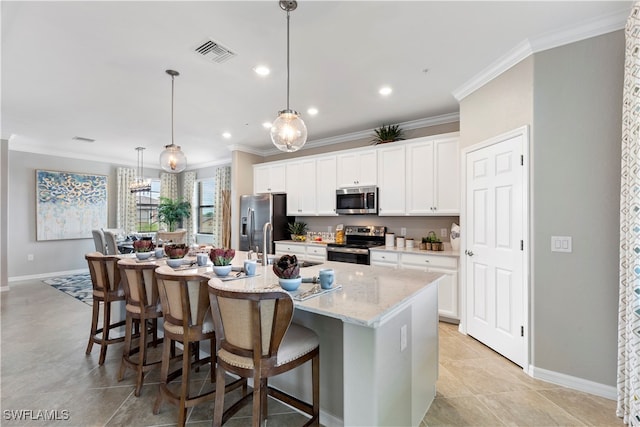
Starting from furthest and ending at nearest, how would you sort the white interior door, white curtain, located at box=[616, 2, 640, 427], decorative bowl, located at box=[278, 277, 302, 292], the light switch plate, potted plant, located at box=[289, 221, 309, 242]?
potted plant, located at box=[289, 221, 309, 242], the white interior door, the light switch plate, white curtain, located at box=[616, 2, 640, 427], decorative bowl, located at box=[278, 277, 302, 292]

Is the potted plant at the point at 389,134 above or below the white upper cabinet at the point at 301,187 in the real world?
above

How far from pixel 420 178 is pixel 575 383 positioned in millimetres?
2650

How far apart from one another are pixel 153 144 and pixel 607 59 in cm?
685

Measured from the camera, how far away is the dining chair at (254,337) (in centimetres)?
137

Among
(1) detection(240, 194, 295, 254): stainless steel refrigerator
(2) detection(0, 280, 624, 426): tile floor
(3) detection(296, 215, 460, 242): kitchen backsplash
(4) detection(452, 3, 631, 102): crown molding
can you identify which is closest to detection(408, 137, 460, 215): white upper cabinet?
(3) detection(296, 215, 460, 242): kitchen backsplash

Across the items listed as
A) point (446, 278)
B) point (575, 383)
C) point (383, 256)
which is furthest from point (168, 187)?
point (575, 383)

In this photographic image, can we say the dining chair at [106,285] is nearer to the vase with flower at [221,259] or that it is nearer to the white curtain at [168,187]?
the vase with flower at [221,259]

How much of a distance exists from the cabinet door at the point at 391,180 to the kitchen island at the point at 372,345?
2113 millimetres

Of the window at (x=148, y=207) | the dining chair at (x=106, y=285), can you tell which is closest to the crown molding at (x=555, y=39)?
the dining chair at (x=106, y=285)

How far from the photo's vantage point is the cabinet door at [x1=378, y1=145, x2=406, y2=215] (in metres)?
4.27

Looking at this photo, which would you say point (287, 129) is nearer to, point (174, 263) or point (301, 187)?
point (174, 263)

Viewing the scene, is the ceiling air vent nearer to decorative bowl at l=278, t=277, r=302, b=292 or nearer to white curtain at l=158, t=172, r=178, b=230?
decorative bowl at l=278, t=277, r=302, b=292

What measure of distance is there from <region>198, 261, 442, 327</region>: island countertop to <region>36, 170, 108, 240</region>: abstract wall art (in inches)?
251

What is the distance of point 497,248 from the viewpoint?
289 centimetres
